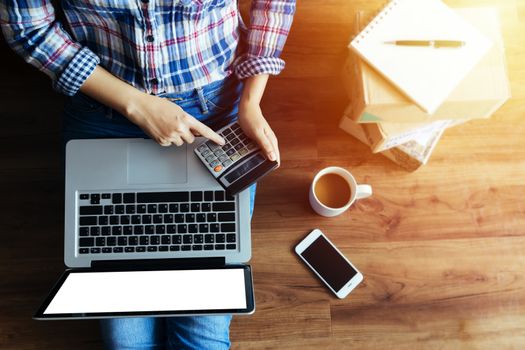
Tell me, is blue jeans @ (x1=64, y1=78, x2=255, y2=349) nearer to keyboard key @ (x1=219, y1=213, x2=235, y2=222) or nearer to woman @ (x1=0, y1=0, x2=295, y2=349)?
woman @ (x1=0, y1=0, x2=295, y2=349)

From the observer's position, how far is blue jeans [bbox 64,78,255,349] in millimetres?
895

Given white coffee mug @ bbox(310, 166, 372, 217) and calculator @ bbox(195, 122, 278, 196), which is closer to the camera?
calculator @ bbox(195, 122, 278, 196)

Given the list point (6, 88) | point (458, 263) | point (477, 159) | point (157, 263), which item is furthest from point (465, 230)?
point (6, 88)

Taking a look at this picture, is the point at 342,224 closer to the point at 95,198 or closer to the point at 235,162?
the point at 235,162

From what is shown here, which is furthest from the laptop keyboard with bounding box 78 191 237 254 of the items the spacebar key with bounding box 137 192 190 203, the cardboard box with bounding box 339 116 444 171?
the cardboard box with bounding box 339 116 444 171

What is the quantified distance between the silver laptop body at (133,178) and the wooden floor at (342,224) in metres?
0.31

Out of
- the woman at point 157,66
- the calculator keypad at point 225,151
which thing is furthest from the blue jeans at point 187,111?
the calculator keypad at point 225,151

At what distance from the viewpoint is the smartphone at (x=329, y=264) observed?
1.10 meters

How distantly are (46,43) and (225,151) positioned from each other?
1.17 feet

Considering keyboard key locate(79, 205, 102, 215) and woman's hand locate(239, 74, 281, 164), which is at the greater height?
woman's hand locate(239, 74, 281, 164)

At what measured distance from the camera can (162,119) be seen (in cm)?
80

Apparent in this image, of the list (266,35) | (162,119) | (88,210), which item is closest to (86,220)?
(88,210)

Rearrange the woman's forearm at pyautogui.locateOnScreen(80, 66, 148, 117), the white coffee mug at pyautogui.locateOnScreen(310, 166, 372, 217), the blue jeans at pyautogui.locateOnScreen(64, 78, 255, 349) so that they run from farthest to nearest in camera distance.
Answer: the white coffee mug at pyautogui.locateOnScreen(310, 166, 372, 217), the blue jeans at pyautogui.locateOnScreen(64, 78, 255, 349), the woman's forearm at pyautogui.locateOnScreen(80, 66, 148, 117)

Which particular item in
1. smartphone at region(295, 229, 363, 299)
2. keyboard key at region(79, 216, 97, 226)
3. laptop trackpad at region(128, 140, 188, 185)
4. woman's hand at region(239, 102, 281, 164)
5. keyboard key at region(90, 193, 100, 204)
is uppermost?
woman's hand at region(239, 102, 281, 164)
